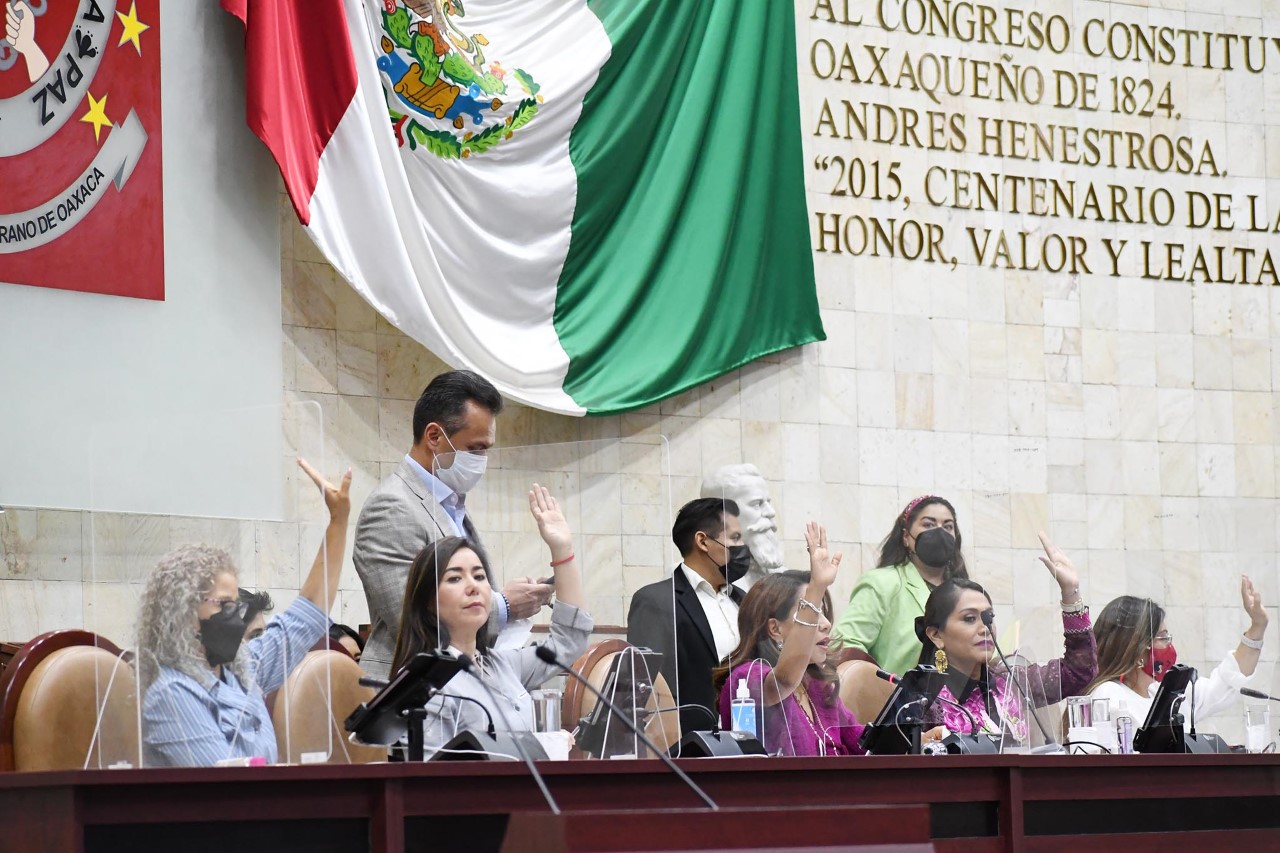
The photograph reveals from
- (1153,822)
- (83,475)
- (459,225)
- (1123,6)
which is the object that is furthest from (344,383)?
(1123,6)

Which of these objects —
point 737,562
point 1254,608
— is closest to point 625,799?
point 737,562

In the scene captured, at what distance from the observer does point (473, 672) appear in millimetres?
4082

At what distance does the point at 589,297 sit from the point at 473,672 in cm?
359

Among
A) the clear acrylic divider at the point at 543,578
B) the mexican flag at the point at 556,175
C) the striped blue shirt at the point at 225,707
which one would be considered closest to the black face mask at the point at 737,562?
the clear acrylic divider at the point at 543,578

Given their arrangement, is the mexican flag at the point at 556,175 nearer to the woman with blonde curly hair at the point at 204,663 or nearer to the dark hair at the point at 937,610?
the dark hair at the point at 937,610

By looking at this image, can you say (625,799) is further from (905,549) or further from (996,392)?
(996,392)

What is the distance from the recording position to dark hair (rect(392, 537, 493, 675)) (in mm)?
4086

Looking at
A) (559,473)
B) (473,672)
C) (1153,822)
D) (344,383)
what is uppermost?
(344,383)

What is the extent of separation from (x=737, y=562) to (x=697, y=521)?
1.08 ft

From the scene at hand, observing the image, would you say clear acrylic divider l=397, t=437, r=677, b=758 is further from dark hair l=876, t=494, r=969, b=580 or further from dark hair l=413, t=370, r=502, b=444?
dark hair l=876, t=494, r=969, b=580

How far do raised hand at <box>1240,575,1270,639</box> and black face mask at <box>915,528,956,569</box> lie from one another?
1035mm

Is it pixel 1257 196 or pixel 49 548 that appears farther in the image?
pixel 1257 196

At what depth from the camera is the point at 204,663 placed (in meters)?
3.72

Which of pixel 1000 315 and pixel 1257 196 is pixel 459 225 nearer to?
pixel 1000 315
